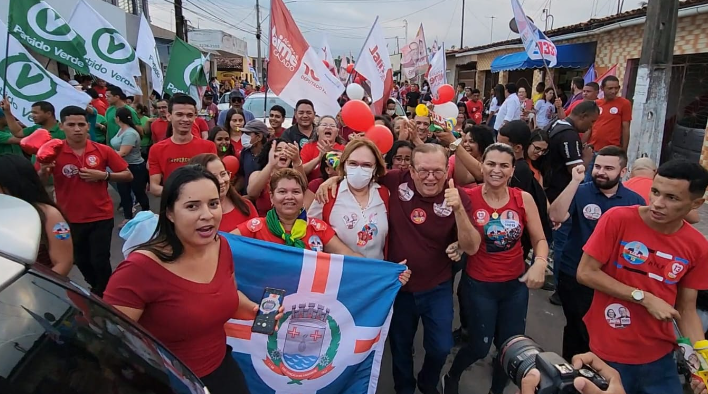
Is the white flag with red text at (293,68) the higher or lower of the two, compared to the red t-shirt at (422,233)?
higher

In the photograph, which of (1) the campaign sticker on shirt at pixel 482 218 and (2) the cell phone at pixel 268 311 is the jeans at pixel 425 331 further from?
(2) the cell phone at pixel 268 311

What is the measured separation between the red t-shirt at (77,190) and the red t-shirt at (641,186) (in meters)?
4.34

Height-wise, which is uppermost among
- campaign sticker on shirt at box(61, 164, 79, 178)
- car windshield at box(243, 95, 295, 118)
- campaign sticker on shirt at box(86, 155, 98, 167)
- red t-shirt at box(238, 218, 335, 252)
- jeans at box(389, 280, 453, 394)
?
car windshield at box(243, 95, 295, 118)

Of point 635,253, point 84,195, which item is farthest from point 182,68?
point 635,253

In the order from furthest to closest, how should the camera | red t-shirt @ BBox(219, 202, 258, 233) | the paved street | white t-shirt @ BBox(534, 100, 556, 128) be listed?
white t-shirt @ BBox(534, 100, 556, 128) < the paved street < red t-shirt @ BBox(219, 202, 258, 233) < the camera

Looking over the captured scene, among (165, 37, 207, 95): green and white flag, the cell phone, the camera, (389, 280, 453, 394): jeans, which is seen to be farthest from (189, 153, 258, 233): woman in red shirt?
(165, 37, 207, 95): green and white flag

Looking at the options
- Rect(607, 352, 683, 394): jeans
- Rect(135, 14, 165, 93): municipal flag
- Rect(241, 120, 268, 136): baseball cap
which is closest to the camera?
Rect(607, 352, 683, 394): jeans

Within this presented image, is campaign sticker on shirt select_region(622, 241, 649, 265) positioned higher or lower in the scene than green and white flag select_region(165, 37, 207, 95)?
lower

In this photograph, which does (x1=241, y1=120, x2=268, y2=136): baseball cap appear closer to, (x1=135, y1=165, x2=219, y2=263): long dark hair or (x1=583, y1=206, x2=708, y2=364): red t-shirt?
(x1=135, y1=165, x2=219, y2=263): long dark hair

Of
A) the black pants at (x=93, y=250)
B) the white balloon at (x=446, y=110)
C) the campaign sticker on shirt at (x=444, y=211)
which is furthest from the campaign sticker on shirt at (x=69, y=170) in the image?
the white balloon at (x=446, y=110)

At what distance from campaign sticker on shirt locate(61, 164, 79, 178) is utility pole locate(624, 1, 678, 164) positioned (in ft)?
22.0

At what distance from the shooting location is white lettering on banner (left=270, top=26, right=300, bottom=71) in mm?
5703

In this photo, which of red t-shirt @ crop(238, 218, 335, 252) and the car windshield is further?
the car windshield

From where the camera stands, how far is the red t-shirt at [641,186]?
3432 millimetres
